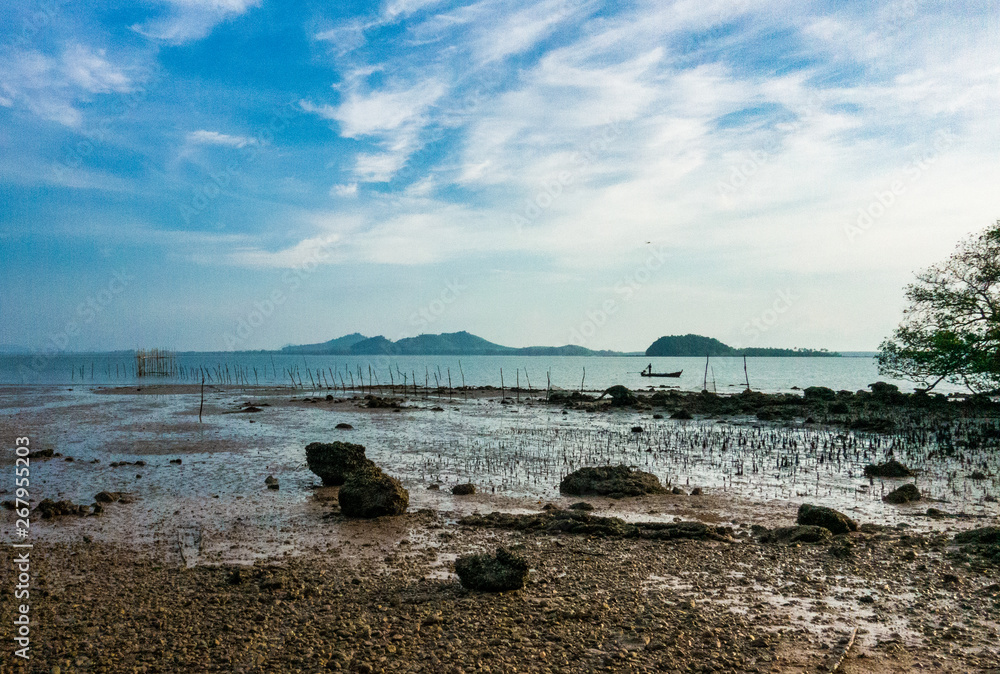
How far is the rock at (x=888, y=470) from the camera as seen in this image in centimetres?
1683

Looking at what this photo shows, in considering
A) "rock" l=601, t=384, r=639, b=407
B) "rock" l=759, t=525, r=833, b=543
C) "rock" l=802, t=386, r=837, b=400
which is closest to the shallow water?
"rock" l=759, t=525, r=833, b=543

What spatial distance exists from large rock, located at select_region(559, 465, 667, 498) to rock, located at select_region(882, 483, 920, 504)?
5129 mm

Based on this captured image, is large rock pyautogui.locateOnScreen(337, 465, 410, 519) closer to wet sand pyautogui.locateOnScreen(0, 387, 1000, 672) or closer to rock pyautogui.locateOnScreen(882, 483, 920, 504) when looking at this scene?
wet sand pyautogui.locateOnScreen(0, 387, 1000, 672)

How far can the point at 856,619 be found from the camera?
22.8 feet

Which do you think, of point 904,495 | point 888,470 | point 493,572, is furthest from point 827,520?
point 888,470

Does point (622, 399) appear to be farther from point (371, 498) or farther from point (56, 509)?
point (56, 509)

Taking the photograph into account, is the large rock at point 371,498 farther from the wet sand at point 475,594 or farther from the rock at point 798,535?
the rock at point 798,535

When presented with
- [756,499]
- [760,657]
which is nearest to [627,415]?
[756,499]

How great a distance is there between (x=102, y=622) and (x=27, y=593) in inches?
71.6

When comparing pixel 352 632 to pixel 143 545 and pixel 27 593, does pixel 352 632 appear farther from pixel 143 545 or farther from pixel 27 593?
pixel 143 545

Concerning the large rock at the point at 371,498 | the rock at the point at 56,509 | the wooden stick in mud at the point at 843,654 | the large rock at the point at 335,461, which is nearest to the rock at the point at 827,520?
the wooden stick in mud at the point at 843,654

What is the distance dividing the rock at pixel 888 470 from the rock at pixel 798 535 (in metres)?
8.42

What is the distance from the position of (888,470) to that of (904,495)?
13.1 ft

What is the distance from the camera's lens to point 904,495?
1353 centimetres
